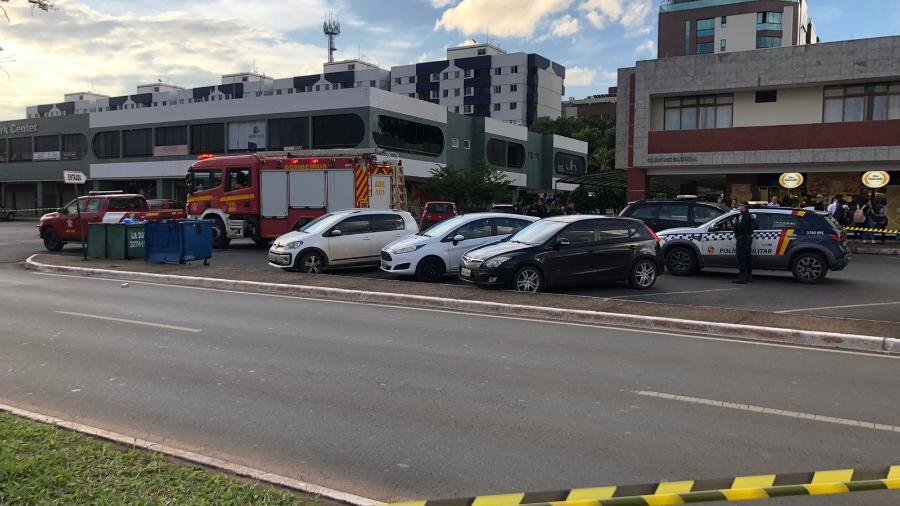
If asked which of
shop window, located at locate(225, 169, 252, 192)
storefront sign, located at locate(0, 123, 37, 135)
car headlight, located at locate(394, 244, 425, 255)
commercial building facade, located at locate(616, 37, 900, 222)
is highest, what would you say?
storefront sign, located at locate(0, 123, 37, 135)

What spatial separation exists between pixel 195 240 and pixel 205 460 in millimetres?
14767

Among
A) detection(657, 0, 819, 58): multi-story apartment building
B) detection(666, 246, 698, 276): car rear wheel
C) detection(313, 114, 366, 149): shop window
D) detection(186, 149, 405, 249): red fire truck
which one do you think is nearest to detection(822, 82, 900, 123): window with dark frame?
detection(666, 246, 698, 276): car rear wheel

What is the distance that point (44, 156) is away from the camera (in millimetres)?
56906

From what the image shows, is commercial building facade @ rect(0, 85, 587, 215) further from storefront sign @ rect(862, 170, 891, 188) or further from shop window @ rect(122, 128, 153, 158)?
storefront sign @ rect(862, 170, 891, 188)

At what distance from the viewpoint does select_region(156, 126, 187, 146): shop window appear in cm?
4931

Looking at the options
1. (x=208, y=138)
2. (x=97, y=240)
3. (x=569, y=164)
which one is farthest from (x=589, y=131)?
(x=97, y=240)

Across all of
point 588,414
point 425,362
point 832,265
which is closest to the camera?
point 588,414

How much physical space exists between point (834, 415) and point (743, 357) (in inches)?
92.4

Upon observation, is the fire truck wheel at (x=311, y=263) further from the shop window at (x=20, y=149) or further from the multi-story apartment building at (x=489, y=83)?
the multi-story apartment building at (x=489, y=83)

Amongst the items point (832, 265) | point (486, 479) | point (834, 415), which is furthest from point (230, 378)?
point (832, 265)

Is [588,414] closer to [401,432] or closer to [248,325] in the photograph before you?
[401,432]

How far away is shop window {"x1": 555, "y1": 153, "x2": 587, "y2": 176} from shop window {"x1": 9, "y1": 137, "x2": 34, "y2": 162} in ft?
155

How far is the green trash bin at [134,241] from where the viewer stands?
758 inches

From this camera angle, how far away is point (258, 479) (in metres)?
4.35
